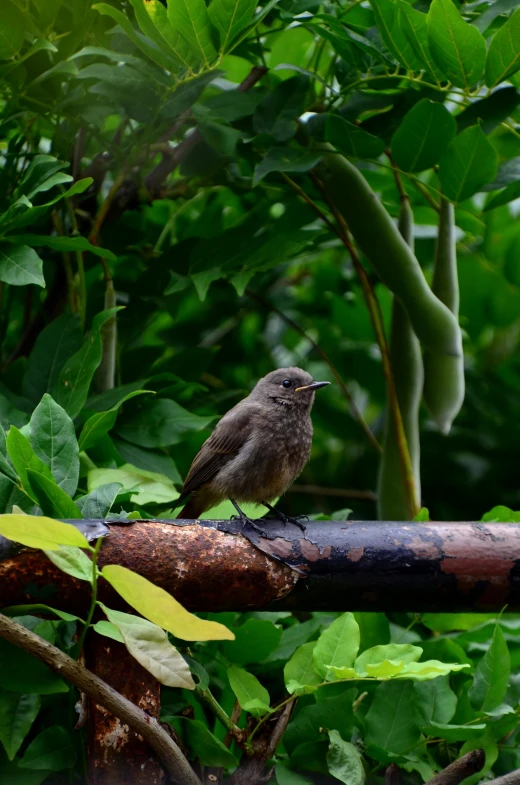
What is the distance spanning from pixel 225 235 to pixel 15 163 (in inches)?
Result: 17.9

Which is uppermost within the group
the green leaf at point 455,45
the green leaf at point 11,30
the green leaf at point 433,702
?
the green leaf at point 11,30

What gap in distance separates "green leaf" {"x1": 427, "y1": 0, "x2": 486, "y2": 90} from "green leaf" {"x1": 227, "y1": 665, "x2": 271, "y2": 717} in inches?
44.4

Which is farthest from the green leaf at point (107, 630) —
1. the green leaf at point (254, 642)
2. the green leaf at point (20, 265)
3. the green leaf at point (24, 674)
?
the green leaf at point (20, 265)

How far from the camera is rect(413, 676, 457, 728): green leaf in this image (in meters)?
1.33

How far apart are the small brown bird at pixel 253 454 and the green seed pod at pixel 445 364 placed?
0.36 m

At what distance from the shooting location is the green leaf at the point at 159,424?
1.71 metres

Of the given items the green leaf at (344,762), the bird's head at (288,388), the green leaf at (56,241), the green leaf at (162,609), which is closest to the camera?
the green leaf at (162,609)

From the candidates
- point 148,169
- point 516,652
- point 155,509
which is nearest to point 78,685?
point 155,509

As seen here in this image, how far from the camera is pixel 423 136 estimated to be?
1.64 metres

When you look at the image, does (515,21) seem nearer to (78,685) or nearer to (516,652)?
(516,652)

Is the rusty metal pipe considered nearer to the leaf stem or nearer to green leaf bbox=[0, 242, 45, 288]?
the leaf stem

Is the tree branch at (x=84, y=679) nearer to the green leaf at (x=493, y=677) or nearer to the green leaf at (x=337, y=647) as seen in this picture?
the green leaf at (x=337, y=647)

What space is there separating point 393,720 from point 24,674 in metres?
0.58

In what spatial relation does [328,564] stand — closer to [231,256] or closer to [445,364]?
[445,364]
